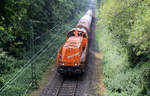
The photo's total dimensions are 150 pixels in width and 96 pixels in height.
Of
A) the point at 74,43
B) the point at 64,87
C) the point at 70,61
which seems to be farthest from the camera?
the point at 74,43

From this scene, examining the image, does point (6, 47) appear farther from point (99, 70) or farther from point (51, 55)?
point (99, 70)

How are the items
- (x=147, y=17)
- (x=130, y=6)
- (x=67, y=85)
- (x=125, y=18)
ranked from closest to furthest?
1. (x=147, y=17)
2. (x=130, y=6)
3. (x=125, y=18)
4. (x=67, y=85)

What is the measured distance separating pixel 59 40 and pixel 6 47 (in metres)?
10.1

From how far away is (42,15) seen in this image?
20.1 metres

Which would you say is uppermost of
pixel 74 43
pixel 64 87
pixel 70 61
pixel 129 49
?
pixel 74 43

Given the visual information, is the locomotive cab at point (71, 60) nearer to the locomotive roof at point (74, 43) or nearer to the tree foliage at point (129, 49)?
the locomotive roof at point (74, 43)

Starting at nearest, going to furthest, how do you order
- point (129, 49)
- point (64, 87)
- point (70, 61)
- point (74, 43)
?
point (129, 49), point (64, 87), point (70, 61), point (74, 43)

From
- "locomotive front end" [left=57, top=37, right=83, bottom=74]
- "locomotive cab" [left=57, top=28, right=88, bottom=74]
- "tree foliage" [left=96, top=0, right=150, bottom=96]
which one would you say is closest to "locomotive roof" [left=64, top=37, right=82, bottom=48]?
"locomotive cab" [left=57, top=28, right=88, bottom=74]

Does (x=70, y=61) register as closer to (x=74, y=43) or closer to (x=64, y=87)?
(x=74, y=43)

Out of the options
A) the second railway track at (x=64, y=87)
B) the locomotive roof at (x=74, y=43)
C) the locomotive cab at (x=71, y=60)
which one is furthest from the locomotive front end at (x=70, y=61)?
the second railway track at (x=64, y=87)

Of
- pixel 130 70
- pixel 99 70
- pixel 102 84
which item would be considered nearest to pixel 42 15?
pixel 99 70

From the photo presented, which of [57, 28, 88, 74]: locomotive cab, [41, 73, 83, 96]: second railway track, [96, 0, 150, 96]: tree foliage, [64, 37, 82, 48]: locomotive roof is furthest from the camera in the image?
[64, 37, 82, 48]: locomotive roof

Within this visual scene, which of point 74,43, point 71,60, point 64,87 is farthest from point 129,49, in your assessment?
point 64,87

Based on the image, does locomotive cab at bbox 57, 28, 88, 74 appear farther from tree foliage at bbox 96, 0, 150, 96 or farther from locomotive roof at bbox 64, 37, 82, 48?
tree foliage at bbox 96, 0, 150, 96
